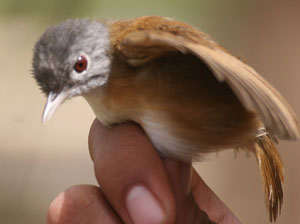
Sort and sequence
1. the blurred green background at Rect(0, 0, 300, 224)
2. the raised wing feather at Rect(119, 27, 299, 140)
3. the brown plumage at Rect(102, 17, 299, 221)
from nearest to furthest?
the raised wing feather at Rect(119, 27, 299, 140), the brown plumage at Rect(102, 17, 299, 221), the blurred green background at Rect(0, 0, 300, 224)

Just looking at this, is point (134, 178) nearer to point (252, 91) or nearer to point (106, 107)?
point (106, 107)

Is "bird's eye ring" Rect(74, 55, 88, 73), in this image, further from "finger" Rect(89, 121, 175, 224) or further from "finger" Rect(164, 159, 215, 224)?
"finger" Rect(164, 159, 215, 224)

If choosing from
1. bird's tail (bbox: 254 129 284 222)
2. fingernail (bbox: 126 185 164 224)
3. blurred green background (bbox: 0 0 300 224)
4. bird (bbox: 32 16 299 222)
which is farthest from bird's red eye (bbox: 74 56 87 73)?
blurred green background (bbox: 0 0 300 224)

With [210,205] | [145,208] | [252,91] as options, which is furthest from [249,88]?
[210,205]

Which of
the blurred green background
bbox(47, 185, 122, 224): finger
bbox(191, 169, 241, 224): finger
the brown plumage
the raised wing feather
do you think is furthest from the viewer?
the blurred green background

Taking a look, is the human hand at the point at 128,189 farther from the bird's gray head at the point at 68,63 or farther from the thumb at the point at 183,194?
the bird's gray head at the point at 68,63

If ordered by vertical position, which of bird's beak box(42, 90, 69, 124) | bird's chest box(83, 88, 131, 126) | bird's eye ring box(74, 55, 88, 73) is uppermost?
bird's eye ring box(74, 55, 88, 73)

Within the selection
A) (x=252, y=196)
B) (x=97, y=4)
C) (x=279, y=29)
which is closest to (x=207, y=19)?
(x=279, y=29)

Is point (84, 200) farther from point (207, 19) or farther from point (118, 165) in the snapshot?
point (207, 19)
